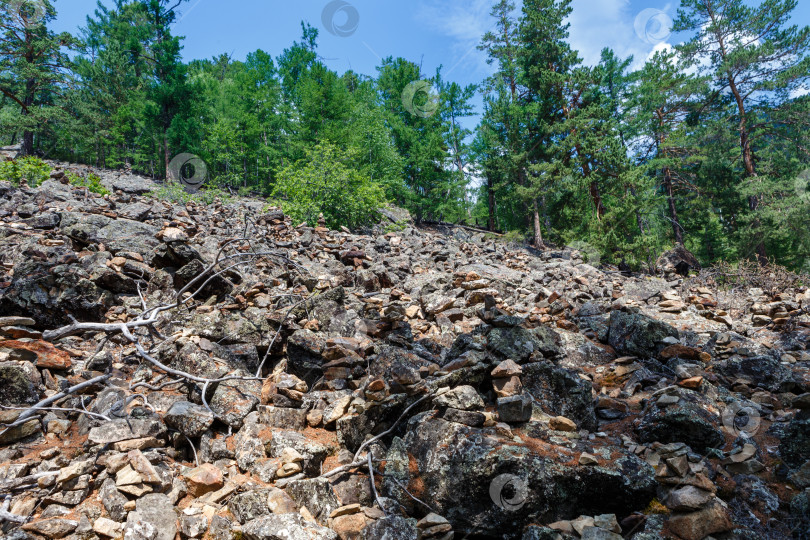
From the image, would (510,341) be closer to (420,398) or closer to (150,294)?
(420,398)

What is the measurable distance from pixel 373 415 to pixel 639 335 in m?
3.97

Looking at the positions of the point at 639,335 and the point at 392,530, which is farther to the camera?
the point at 639,335

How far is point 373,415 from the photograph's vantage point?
3.61m

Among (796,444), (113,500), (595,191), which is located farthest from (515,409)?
(595,191)

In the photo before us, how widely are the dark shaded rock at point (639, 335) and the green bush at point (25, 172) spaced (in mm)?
15715

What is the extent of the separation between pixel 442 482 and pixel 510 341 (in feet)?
7.33

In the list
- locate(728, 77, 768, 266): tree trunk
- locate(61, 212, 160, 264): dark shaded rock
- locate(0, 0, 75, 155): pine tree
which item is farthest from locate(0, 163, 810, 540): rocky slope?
locate(0, 0, 75, 155): pine tree

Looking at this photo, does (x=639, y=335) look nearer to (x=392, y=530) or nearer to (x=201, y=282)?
(x=392, y=530)

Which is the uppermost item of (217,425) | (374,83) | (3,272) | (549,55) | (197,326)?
(374,83)

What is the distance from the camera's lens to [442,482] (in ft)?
9.14

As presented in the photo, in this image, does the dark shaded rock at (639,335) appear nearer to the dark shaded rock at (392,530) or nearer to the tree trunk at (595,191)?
the dark shaded rock at (392,530)

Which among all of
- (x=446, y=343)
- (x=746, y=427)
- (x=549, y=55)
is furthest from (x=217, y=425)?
(x=549, y=55)

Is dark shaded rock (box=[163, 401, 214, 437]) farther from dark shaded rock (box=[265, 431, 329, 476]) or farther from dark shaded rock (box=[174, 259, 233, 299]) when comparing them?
dark shaded rock (box=[174, 259, 233, 299])

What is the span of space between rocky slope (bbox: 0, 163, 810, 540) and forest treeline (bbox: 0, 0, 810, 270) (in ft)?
29.1
